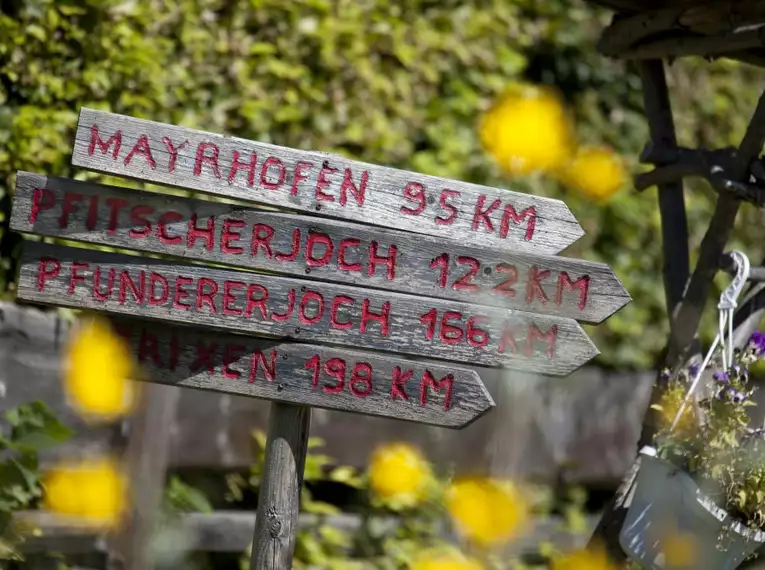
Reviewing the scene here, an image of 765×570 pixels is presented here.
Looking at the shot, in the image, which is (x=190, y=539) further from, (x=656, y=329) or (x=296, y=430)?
(x=656, y=329)

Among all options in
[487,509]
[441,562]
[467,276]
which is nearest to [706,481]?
[467,276]

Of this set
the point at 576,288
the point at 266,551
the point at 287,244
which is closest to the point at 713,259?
the point at 576,288

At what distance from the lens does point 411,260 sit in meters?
2.46

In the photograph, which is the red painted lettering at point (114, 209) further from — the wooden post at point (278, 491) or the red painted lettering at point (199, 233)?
the wooden post at point (278, 491)

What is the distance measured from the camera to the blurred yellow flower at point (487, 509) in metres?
4.52

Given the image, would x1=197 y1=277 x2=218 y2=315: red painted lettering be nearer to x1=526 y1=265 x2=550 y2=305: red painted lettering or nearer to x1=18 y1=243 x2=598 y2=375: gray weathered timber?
x1=18 y1=243 x2=598 y2=375: gray weathered timber

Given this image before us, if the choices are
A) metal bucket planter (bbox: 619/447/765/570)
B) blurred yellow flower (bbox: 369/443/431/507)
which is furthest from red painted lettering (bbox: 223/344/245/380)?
blurred yellow flower (bbox: 369/443/431/507)

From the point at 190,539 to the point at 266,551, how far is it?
1.54m

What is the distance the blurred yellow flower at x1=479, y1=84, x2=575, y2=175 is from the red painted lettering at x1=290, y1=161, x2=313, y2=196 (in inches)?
100.0

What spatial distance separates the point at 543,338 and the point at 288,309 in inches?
24.7

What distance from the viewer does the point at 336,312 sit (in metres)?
2.46

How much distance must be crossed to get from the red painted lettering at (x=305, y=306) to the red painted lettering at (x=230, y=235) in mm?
197

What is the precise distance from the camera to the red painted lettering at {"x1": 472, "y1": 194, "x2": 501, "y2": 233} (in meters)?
2.47

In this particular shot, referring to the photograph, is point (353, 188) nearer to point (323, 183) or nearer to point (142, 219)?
point (323, 183)
